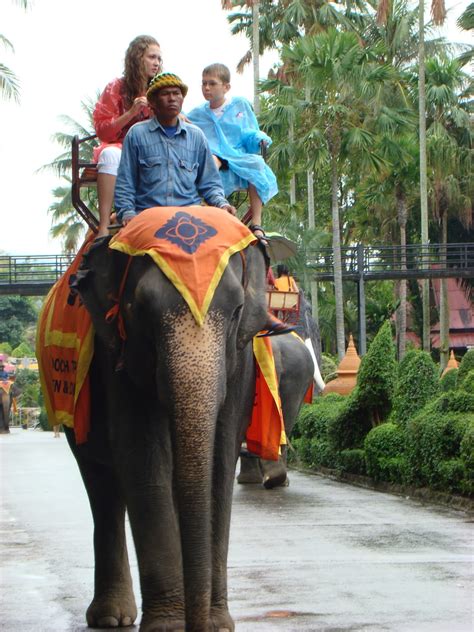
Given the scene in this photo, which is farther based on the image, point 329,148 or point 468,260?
point 468,260

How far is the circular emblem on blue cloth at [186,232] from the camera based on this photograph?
5660 mm

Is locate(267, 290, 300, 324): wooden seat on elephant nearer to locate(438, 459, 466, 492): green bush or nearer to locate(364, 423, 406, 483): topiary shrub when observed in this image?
locate(438, 459, 466, 492): green bush

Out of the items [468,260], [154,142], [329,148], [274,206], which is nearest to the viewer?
[154,142]

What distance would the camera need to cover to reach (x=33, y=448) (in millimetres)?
31078

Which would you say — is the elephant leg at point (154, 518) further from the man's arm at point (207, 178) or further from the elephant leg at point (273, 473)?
the elephant leg at point (273, 473)

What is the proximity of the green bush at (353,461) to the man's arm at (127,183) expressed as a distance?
1056 cm

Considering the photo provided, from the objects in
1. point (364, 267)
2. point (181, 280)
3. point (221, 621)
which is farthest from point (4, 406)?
point (181, 280)

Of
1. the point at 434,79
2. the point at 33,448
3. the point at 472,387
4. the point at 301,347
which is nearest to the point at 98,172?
the point at 301,347

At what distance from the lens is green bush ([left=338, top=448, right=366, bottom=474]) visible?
55.5 ft

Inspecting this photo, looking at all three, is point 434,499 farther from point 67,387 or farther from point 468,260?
point 468,260

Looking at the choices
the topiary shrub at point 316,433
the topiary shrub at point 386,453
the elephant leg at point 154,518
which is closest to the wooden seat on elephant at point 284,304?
the topiary shrub at point 386,453

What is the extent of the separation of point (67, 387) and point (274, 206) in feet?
146

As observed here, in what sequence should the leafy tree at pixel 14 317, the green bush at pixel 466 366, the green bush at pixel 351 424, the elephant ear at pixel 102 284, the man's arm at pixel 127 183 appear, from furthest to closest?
the leafy tree at pixel 14 317 < the green bush at pixel 351 424 < the green bush at pixel 466 366 < the man's arm at pixel 127 183 < the elephant ear at pixel 102 284

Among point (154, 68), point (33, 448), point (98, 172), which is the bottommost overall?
point (33, 448)
